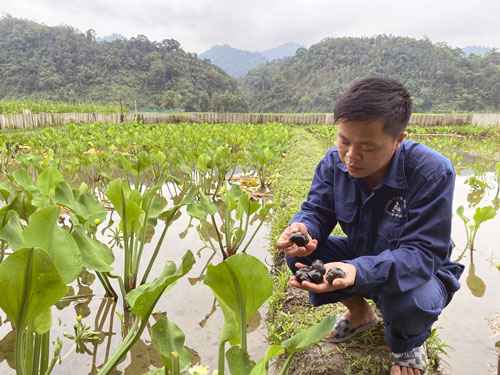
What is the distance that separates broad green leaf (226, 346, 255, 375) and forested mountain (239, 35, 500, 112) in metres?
35.5

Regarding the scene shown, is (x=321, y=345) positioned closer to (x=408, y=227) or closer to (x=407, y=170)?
(x=408, y=227)

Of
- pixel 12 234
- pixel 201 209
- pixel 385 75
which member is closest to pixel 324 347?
pixel 201 209

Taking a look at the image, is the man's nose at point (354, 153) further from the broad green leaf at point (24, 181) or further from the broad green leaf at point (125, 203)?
the broad green leaf at point (24, 181)

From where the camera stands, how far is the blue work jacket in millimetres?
998

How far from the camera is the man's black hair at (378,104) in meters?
1.01

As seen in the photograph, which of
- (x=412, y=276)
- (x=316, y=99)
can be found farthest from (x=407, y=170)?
(x=316, y=99)

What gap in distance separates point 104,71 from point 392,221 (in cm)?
4080

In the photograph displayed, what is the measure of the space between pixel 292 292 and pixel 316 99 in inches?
1537

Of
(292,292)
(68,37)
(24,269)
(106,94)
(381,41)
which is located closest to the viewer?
(24,269)

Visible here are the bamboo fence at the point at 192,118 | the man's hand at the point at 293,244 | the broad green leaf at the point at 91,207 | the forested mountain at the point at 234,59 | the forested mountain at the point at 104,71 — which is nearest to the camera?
the man's hand at the point at 293,244

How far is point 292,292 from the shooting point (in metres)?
1.64

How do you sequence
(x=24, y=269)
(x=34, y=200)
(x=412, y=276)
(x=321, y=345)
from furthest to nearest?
(x=34, y=200)
(x=321, y=345)
(x=412, y=276)
(x=24, y=269)

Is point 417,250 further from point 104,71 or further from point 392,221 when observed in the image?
point 104,71

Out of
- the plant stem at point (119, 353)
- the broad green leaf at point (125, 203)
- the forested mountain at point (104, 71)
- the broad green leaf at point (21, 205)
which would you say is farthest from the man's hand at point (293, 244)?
the forested mountain at point (104, 71)
